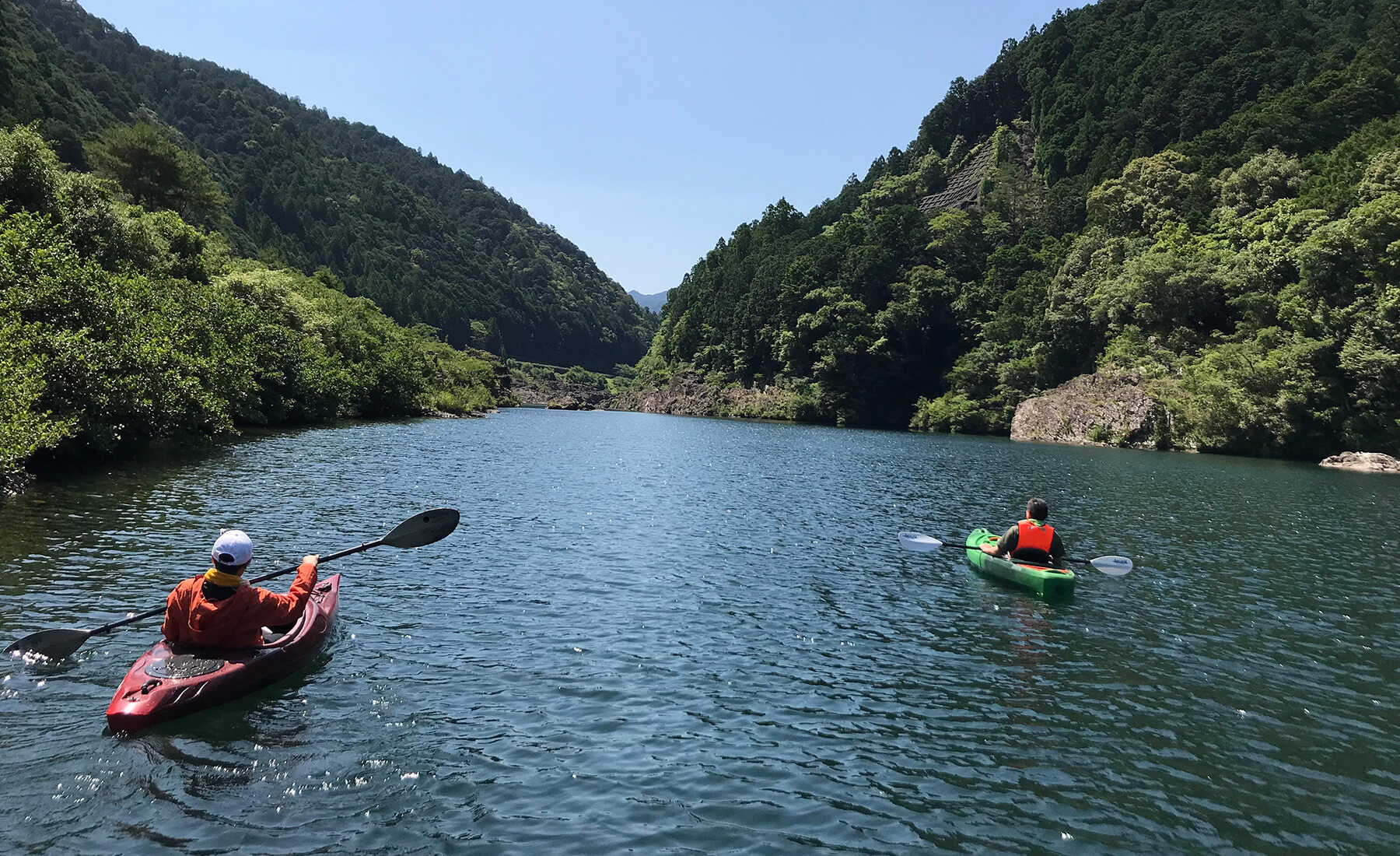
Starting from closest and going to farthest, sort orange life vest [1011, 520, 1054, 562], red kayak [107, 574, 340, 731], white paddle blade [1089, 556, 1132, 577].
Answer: red kayak [107, 574, 340, 731]
orange life vest [1011, 520, 1054, 562]
white paddle blade [1089, 556, 1132, 577]

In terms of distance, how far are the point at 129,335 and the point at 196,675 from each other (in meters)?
26.7

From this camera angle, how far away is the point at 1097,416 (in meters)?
83.0

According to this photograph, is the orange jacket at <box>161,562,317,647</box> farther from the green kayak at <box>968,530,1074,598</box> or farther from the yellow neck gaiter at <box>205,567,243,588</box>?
the green kayak at <box>968,530,1074,598</box>

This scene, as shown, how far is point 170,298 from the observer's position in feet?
142

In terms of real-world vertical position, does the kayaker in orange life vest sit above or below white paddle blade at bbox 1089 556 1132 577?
above

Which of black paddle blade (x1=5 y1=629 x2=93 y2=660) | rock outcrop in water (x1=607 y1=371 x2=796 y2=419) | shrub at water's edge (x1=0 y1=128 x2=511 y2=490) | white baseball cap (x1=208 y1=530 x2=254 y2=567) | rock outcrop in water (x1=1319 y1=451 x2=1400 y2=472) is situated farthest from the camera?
rock outcrop in water (x1=607 y1=371 x2=796 y2=419)

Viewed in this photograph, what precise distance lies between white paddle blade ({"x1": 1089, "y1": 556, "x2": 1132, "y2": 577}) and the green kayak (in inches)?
64.9

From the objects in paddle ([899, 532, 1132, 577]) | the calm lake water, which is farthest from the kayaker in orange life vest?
the calm lake water

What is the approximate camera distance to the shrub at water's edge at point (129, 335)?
27531mm

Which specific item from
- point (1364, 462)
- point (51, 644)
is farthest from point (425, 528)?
point (1364, 462)

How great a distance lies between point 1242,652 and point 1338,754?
15.7ft

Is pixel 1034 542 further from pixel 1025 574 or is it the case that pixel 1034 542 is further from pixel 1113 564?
pixel 1113 564

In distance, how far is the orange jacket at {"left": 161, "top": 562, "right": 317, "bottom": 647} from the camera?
1159 cm

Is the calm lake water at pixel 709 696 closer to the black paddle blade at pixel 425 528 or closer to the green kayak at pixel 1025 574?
the green kayak at pixel 1025 574
